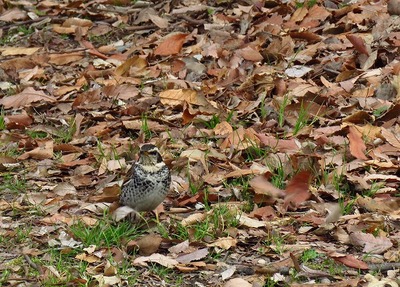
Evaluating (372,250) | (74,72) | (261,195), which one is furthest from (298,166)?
(74,72)

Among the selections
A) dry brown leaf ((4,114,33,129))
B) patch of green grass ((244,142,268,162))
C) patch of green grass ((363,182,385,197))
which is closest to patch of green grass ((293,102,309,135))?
patch of green grass ((244,142,268,162))

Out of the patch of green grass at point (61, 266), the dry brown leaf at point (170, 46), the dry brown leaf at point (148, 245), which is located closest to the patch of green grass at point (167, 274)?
the dry brown leaf at point (148, 245)

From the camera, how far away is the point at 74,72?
31.1 ft

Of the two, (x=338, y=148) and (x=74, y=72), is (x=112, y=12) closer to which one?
(x=74, y=72)

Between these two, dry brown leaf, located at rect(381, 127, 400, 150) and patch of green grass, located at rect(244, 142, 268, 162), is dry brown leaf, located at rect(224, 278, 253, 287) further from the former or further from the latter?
dry brown leaf, located at rect(381, 127, 400, 150)

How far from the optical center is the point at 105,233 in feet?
20.0

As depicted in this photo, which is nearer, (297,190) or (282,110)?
(297,190)

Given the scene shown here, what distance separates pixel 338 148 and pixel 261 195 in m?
0.98

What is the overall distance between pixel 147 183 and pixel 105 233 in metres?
0.45

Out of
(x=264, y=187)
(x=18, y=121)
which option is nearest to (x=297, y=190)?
(x=264, y=187)

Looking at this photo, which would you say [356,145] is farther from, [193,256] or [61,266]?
[61,266]

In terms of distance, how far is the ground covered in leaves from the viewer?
5906mm

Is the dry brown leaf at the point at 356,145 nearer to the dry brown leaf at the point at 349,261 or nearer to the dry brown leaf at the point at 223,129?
the dry brown leaf at the point at 223,129

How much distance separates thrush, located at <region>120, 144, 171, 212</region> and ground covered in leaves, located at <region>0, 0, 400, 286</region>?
0.55 ft
